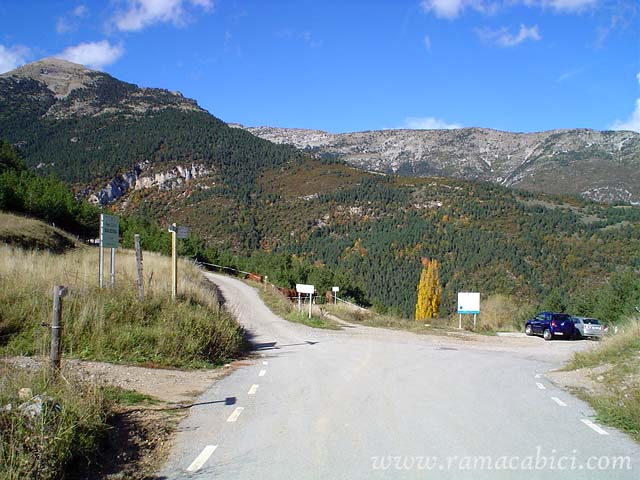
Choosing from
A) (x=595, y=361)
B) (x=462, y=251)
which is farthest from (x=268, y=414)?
(x=462, y=251)

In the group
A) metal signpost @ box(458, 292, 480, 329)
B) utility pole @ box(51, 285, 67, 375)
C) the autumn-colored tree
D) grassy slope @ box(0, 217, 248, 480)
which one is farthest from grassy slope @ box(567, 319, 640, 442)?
the autumn-colored tree

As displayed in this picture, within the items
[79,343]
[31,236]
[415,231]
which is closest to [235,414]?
[79,343]

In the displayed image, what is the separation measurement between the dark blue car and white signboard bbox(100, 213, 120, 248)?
75.0ft

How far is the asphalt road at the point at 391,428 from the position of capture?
573 centimetres

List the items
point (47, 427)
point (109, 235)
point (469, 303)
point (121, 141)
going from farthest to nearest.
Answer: point (121, 141) → point (469, 303) → point (109, 235) → point (47, 427)

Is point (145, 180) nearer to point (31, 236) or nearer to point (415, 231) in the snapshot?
point (415, 231)

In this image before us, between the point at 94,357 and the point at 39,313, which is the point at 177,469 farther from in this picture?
the point at 39,313

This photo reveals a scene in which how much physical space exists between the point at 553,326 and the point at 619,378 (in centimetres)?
1970

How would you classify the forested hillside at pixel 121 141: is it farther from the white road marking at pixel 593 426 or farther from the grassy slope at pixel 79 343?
the white road marking at pixel 593 426

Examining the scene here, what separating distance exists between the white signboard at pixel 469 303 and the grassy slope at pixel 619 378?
63.1 ft

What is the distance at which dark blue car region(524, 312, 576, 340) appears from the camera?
29.5 metres

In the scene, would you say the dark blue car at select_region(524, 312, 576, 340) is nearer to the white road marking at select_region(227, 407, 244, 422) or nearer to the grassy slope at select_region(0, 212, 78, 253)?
the white road marking at select_region(227, 407, 244, 422)

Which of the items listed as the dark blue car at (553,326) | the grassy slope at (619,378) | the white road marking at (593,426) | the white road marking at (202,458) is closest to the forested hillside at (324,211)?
the dark blue car at (553,326)

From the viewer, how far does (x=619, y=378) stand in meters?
11.0
